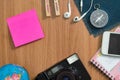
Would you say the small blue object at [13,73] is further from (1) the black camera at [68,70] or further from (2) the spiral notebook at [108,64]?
(2) the spiral notebook at [108,64]

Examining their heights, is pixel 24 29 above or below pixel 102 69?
above

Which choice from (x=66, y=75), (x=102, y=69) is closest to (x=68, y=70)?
(x=66, y=75)

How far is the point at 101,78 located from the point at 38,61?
0.24 meters

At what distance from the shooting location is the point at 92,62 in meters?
1.27

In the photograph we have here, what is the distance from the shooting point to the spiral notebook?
127 cm

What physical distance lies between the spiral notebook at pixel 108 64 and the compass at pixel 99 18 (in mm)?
98

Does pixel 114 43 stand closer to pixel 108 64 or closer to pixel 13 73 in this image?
pixel 108 64

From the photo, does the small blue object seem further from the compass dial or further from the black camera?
the compass dial

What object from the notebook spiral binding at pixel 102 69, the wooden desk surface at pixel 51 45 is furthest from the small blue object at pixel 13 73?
the notebook spiral binding at pixel 102 69

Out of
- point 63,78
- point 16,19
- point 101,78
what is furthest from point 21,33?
point 101,78

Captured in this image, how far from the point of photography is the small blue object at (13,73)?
4.09ft

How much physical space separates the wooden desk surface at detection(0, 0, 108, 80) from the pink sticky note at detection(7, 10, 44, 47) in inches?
0.6

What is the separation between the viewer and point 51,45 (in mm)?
1279

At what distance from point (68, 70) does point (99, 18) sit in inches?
8.7
